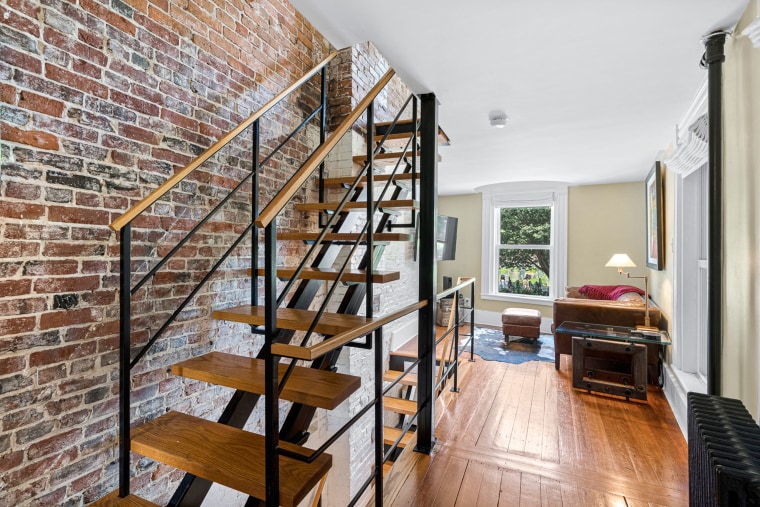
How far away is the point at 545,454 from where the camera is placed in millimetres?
2062

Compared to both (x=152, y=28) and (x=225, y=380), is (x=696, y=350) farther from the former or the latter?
(x=152, y=28)

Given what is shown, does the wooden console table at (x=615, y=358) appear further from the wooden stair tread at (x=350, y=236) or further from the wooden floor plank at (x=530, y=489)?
the wooden stair tread at (x=350, y=236)

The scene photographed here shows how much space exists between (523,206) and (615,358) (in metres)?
3.35

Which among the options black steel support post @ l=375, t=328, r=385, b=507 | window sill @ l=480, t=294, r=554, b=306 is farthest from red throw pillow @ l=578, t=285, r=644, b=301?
black steel support post @ l=375, t=328, r=385, b=507

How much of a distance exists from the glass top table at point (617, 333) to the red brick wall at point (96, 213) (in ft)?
9.17

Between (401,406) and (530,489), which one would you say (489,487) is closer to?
(530,489)

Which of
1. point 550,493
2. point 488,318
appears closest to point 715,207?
point 550,493

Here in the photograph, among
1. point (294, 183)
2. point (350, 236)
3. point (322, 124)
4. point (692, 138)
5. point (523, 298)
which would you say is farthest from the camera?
point (523, 298)

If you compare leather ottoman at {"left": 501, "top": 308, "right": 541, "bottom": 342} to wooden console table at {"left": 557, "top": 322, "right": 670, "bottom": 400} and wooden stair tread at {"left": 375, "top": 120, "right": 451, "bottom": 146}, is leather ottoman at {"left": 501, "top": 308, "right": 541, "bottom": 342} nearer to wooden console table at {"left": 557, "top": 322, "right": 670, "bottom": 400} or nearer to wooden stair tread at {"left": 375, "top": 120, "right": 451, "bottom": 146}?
wooden console table at {"left": 557, "top": 322, "right": 670, "bottom": 400}

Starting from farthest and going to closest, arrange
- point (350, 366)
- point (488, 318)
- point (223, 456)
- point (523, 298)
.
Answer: point (488, 318) → point (523, 298) → point (350, 366) → point (223, 456)

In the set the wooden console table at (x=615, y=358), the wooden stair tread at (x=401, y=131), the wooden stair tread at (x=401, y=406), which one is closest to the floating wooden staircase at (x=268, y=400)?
the wooden stair tread at (x=401, y=131)

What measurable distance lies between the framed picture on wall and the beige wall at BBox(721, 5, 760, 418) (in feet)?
7.35

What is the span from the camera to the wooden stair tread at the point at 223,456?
1126 mm

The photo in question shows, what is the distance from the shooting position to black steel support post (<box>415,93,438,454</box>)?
2023 mm
